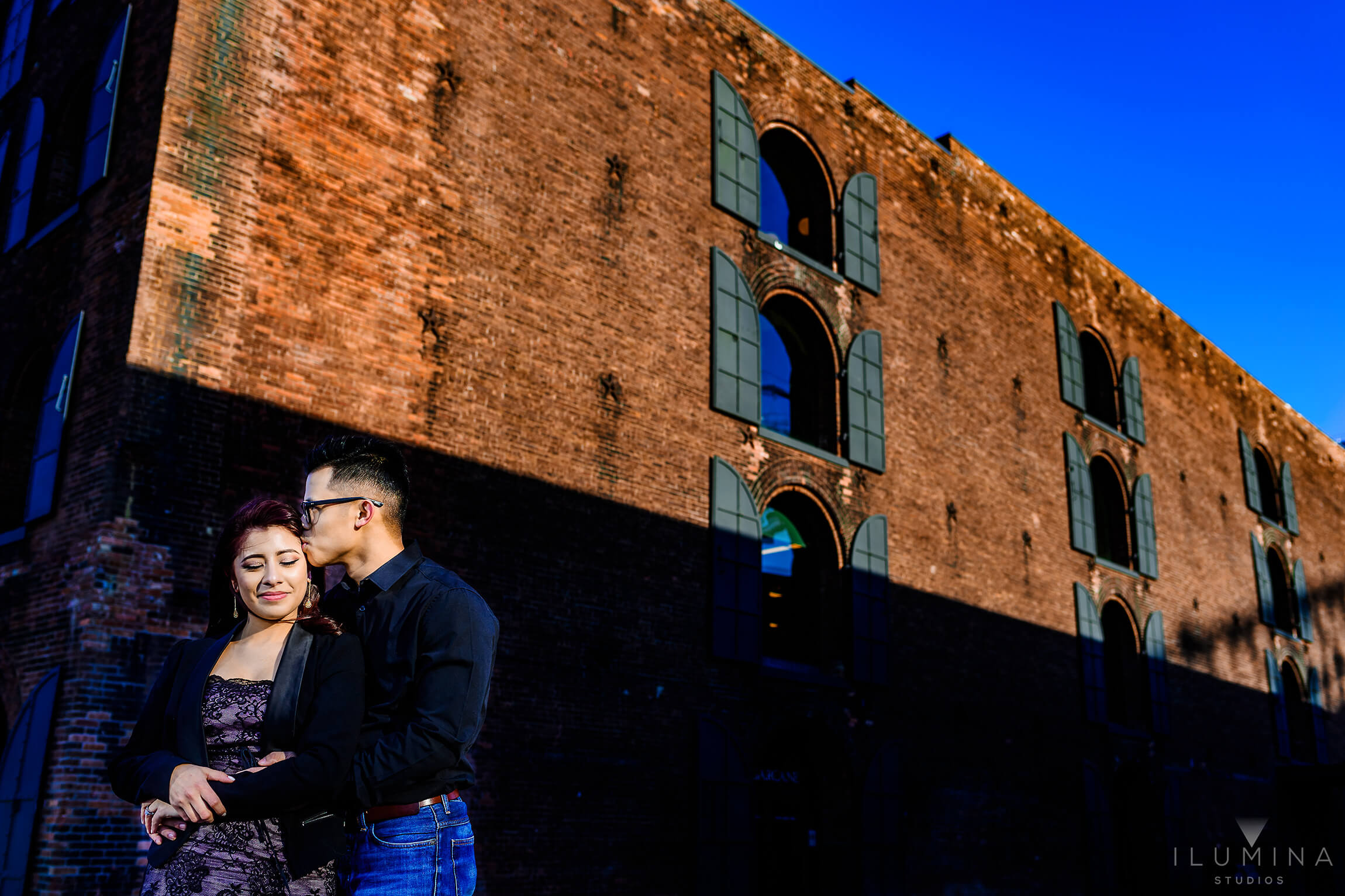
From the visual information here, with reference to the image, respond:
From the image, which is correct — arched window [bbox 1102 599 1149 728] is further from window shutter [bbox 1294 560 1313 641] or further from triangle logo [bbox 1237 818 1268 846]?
window shutter [bbox 1294 560 1313 641]

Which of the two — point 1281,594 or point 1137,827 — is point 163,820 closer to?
point 1137,827

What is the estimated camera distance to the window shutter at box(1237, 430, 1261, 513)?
22.8 metres

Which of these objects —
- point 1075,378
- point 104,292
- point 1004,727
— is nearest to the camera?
point 104,292

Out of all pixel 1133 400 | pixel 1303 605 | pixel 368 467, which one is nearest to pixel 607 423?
pixel 368 467

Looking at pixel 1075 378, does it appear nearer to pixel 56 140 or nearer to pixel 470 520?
pixel 470 520

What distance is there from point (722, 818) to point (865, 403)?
515 centimetres

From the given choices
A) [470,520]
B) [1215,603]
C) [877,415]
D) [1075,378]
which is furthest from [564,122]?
[1215,603]

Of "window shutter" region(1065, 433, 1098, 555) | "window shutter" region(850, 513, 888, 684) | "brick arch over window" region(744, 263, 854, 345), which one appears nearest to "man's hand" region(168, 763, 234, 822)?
"window shutter" region(850, 513, 888, 684)

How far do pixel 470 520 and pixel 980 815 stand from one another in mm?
7732

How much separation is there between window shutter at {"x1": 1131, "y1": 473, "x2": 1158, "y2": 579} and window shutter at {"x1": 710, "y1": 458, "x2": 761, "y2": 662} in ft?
30.0

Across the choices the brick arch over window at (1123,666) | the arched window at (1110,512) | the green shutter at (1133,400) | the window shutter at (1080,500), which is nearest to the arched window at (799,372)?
the window shutter at (1080,500)

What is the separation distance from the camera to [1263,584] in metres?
22.1

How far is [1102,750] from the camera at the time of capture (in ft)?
53.1

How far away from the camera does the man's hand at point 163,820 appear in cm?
256
